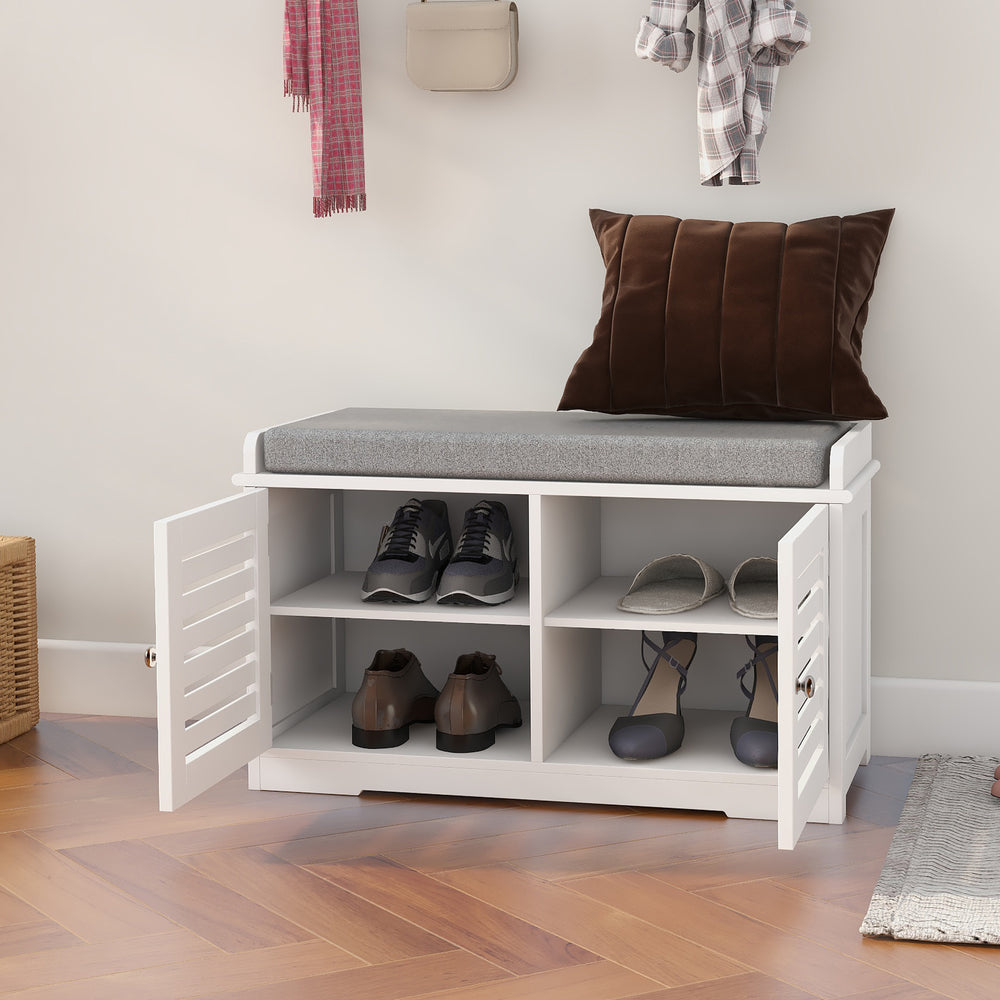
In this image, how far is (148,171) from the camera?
2709mm

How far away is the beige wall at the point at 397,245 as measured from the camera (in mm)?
2404

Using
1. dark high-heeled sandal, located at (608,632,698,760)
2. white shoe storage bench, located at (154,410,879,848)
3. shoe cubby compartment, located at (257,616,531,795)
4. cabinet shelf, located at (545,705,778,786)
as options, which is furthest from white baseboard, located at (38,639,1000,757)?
shoe cubby compartment, located at (257,616,531,795)

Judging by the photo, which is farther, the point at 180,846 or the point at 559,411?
the point at 559,411

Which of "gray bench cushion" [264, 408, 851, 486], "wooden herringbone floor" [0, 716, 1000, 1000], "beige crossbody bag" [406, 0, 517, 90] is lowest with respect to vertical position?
"wooden herringbone floor" [0, 716, 1000, 1000]

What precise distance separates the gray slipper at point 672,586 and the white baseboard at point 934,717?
1.48ft

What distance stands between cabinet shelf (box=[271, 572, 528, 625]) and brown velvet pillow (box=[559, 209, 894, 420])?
364mm

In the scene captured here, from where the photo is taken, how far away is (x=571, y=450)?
2.10m

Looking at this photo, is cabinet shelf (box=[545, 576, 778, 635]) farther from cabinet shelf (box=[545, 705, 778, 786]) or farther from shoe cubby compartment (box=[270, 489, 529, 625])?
cabinet shelf (box=[545, 705, 778, 786])

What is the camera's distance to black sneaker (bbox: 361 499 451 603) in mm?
2270

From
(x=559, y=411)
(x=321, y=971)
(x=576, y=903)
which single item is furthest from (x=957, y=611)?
(x=321, y=971)

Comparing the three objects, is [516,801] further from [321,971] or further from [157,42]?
[157,42]

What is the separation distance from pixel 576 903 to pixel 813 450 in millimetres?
738

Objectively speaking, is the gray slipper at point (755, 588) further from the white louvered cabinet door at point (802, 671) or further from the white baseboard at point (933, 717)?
the white baseboard at point (933, 717)

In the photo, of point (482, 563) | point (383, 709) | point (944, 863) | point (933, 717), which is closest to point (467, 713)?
point (383, 709)
